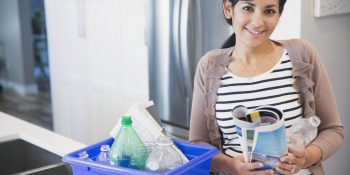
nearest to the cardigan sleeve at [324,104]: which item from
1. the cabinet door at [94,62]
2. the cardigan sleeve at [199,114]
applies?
the cardigan sleeve at [199,114]

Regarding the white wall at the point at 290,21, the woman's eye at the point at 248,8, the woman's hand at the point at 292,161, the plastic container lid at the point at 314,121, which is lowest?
the woman's hand at the point at 292,161

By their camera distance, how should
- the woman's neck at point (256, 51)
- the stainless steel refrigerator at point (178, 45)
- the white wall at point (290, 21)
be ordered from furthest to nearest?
the stainless steel refrigerator at point (178, 45), the white wall at point (290, 21), the woman's neck at point (256, 51)

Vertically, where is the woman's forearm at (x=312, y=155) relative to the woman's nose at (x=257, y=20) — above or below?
below

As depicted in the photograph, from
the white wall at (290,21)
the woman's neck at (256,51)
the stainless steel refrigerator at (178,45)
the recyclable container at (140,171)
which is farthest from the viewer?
the stainless steel refrigerator at (178,45)

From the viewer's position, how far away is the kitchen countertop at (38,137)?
5.38 ft

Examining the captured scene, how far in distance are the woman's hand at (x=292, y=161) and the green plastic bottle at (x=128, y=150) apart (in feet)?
1.00

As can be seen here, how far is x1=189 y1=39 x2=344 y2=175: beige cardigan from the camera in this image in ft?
3.83

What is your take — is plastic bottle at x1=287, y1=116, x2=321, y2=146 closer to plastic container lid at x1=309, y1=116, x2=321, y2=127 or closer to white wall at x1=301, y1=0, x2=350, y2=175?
plastic container lid at x1=309, y1=116, x2=321, y2=127

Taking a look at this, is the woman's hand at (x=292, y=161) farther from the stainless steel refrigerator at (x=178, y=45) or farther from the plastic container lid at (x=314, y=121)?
the stainless steel refrigerator at (x=178, y=45)

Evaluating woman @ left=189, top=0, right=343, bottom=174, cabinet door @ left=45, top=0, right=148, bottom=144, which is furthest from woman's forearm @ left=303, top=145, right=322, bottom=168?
cabinet door @ left=45, top=0, right=148, bottom=144

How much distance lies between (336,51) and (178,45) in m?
0.81

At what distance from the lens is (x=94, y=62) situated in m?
3.21

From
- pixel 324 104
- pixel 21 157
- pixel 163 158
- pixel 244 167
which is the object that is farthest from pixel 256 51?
pixel 21 157

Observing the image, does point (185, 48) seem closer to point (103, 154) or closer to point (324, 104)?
point (324, 104)
